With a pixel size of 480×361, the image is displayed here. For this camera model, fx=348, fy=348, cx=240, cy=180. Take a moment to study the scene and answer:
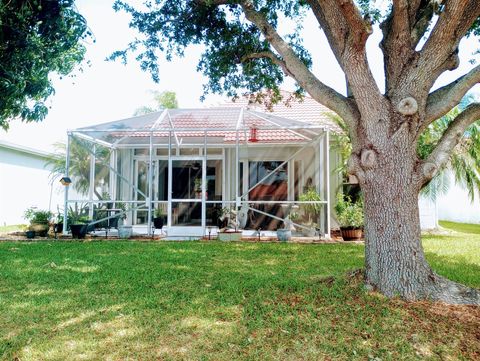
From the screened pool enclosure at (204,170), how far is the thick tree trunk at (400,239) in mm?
6179

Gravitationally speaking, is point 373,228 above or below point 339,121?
below

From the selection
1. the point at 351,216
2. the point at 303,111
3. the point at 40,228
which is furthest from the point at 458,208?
the point at 40,228

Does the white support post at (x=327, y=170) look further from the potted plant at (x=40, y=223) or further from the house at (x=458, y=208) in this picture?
the house at (x=458, y=208)

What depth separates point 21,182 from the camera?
1622 centimetres

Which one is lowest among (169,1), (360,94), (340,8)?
(360,94)

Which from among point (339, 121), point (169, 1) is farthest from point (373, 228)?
point (339, 121)

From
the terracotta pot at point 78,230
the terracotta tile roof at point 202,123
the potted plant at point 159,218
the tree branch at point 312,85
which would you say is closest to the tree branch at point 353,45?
the tree branch at point 312,85

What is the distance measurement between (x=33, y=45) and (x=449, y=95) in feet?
24.8

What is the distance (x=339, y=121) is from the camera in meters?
13.5

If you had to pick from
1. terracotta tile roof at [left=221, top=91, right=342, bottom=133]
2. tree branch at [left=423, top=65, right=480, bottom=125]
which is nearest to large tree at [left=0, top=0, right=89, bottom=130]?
tree branch at [left=423, top=65, right=480, bottom=125]

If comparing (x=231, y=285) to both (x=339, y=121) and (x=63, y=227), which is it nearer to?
(x=63, y=227)

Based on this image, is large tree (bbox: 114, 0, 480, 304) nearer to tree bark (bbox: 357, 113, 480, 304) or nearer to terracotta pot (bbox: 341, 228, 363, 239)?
tree bark (bbox: 357, 113, 480, 304)

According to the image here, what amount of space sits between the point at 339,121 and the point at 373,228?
972 centimetres

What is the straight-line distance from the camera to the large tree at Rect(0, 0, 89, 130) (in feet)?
21.8
